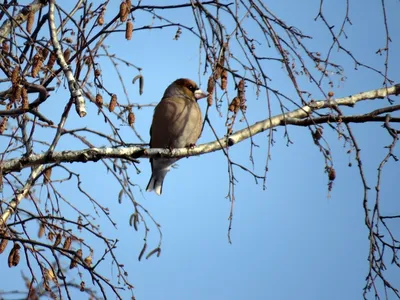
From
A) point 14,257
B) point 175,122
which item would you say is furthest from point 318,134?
point 175,122

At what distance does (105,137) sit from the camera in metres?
4.64

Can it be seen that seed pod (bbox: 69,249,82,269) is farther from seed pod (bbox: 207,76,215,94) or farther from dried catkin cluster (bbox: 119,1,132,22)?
dried catkin cluster (bbox: 119,1,132,22)

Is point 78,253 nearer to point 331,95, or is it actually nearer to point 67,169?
point 67,169

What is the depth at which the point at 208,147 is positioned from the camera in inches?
159

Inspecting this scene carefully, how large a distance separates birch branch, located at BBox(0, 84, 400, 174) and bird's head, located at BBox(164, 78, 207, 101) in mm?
1673

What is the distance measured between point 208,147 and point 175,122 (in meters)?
1.37

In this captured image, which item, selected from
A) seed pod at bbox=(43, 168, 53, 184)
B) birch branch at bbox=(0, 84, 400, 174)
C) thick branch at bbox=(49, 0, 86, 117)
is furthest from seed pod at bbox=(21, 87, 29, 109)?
seed pod at bbox=(43, 168, 53, 184)

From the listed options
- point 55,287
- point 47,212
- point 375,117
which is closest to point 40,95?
point 55,287

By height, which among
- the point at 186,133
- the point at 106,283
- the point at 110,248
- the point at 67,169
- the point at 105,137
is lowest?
the point at 106,283

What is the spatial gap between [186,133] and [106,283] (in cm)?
234

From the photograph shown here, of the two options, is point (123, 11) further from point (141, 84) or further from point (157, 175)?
point (157, 175)

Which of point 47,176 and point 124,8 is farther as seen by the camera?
point 47,176

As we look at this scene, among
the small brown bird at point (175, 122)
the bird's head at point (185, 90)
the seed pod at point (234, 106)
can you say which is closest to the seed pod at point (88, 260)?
the seed pod at point (234, 106)

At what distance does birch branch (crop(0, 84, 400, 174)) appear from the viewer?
11.9 feet
